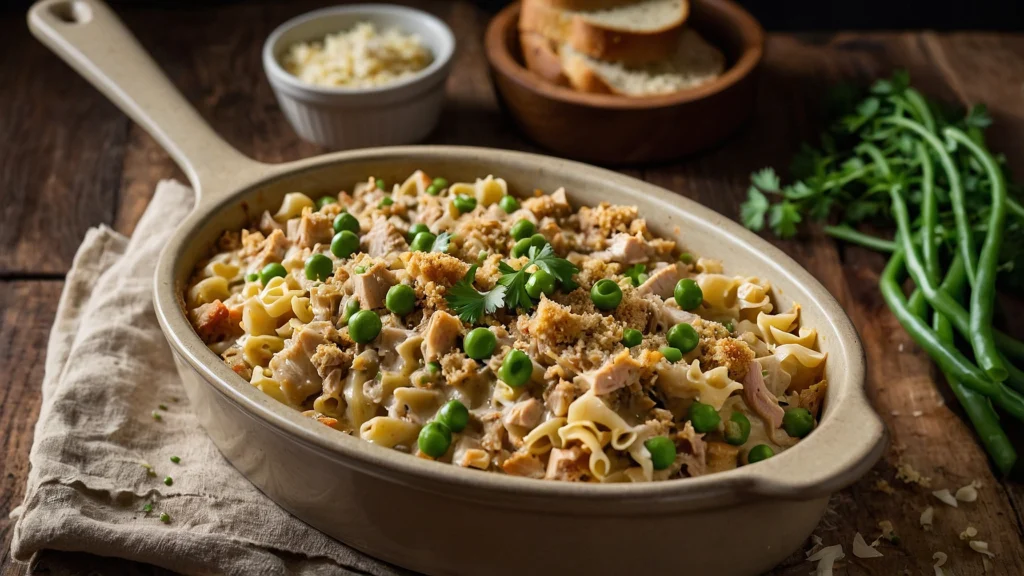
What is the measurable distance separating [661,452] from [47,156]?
14.5ft

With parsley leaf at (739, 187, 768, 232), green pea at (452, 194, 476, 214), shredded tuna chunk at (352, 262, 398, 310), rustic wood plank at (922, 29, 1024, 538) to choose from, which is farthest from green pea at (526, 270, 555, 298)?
rustic wood plank at (922, 29, 1024, 538)

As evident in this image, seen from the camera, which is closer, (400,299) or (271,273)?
(400,299)

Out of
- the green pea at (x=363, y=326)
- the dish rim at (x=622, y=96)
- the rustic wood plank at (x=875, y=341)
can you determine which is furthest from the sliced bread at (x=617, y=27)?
the green pea at (x=363, y=326)

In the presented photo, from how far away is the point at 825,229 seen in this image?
516cm

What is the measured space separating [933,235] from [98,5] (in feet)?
14.6

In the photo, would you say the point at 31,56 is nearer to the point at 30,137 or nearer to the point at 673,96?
the point at 30,137

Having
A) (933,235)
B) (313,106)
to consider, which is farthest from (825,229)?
(313,106)

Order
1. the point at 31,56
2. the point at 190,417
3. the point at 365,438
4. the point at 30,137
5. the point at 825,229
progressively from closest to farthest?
the point at 365,438 → the point at 190,417 → the point at 825,229 → the point at 30,137 → the point at 31,56

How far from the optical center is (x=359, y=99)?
5438 millimetres

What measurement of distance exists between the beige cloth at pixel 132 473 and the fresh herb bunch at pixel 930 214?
2531 mm

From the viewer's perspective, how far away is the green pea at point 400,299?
139 inches

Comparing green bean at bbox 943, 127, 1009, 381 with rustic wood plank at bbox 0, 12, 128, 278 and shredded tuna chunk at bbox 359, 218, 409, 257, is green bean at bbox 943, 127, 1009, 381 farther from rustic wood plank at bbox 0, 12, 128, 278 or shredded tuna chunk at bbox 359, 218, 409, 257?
rustic wood plank at bbox 0, 12, 128, 278

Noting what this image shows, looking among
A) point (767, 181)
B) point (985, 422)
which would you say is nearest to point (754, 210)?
point (767, 181)

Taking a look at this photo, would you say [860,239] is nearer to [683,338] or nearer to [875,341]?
[875,341]
